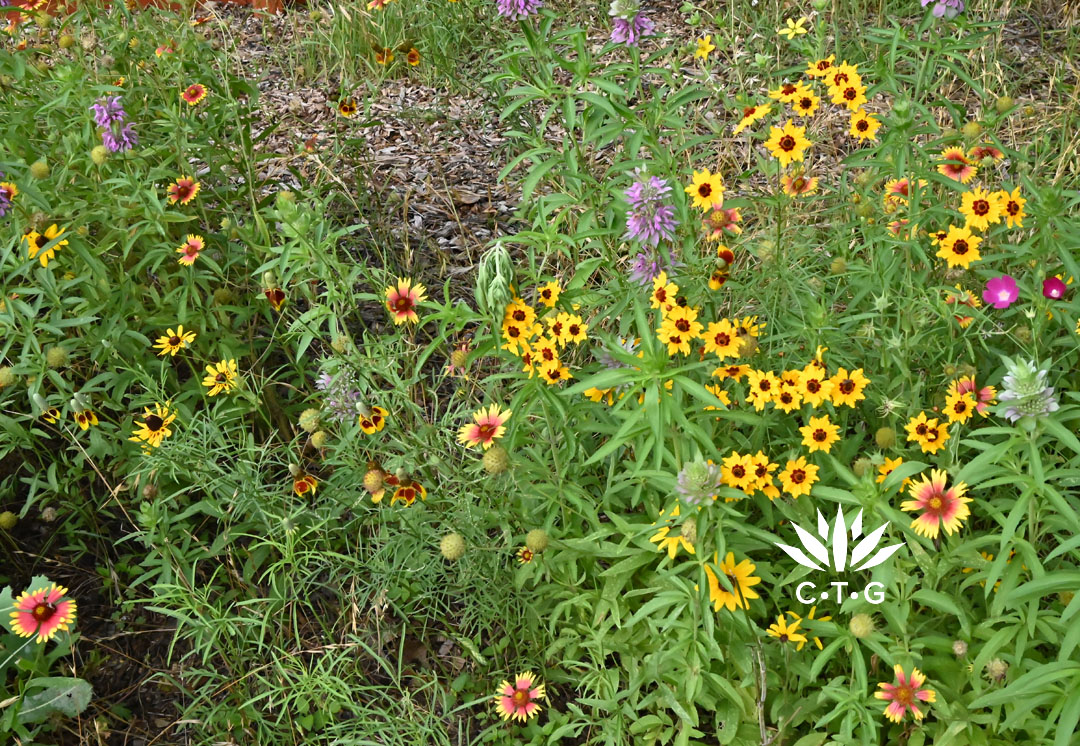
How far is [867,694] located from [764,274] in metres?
1.09

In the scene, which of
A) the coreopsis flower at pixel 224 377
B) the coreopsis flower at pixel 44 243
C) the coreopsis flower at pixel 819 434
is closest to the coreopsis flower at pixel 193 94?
the coreopsis flower at pixel 44 243

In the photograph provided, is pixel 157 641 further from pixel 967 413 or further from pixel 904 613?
pixel 967 413

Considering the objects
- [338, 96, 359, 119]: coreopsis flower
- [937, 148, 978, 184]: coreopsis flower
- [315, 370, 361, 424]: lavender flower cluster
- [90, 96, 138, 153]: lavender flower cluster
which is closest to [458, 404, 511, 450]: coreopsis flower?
[315, 370, 361, 424]: lavender flower cluster

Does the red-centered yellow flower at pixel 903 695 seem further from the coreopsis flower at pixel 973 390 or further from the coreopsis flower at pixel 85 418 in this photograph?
the coreopsis flower at pixel 85 418

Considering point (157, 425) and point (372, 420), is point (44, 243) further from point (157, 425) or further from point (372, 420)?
point (372, 420)

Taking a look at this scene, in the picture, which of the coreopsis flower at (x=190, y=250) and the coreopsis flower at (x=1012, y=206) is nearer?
the coreopsis flower at (x=1012, y=206)

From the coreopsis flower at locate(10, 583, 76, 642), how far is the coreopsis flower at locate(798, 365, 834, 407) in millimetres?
1838

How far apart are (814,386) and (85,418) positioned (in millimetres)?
1979

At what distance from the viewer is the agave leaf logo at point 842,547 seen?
1.99 m

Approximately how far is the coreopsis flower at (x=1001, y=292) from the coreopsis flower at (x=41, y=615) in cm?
242

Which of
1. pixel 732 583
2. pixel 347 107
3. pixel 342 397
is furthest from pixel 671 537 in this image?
pixel 347 107

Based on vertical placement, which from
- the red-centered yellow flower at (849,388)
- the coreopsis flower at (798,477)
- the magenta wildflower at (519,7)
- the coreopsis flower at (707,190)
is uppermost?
the magenta wildflower at (519,7)

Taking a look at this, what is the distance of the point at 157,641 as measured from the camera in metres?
2.77

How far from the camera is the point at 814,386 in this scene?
2.10m
